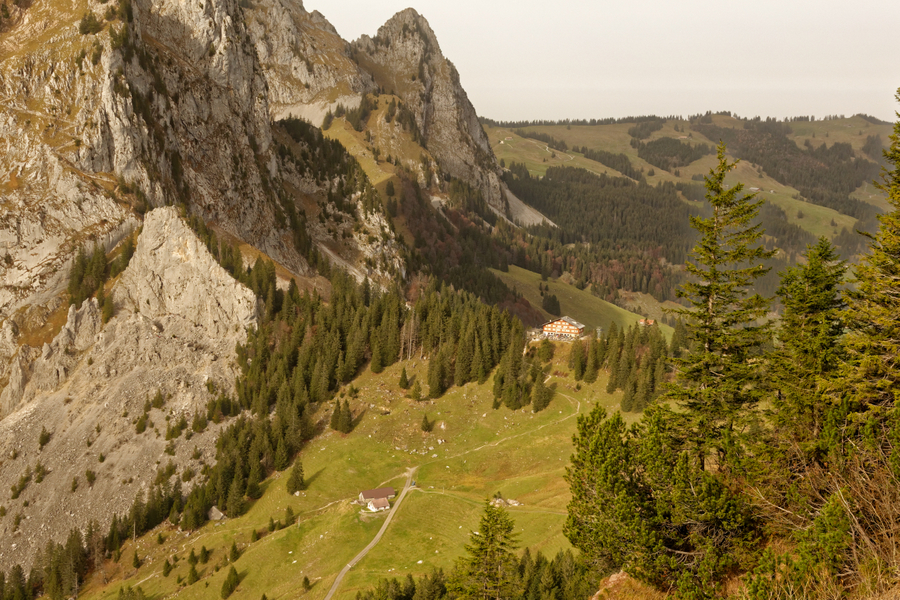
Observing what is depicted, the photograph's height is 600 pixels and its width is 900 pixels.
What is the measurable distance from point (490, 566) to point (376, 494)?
52.0 meters

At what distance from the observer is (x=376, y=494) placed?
9069 cm

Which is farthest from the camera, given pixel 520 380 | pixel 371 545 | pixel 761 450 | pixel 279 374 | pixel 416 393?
pixel 279 374

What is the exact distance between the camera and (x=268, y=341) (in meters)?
134

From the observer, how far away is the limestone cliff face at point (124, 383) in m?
103

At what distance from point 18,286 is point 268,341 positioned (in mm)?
54292

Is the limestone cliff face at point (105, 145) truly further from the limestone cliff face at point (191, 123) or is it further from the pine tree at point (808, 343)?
the pine tree at point (808, 343)

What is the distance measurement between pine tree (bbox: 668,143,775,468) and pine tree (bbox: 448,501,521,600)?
49.9ft

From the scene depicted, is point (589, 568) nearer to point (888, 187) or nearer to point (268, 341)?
point (888, 187)

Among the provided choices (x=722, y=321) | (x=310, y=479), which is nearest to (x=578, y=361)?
(x=310, y=479)

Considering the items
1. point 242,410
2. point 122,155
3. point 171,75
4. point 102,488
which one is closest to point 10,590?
point 102,488

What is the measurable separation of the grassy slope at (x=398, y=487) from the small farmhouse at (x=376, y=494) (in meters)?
1.87

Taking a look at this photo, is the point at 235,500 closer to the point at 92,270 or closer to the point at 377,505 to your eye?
the point at 377,505

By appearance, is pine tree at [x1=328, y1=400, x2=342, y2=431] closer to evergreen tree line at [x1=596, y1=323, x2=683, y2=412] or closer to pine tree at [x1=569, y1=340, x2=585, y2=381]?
pine tree at [x1=569, y1=340, x2=585, y2=381]

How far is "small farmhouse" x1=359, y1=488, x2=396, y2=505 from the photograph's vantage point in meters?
89.5
